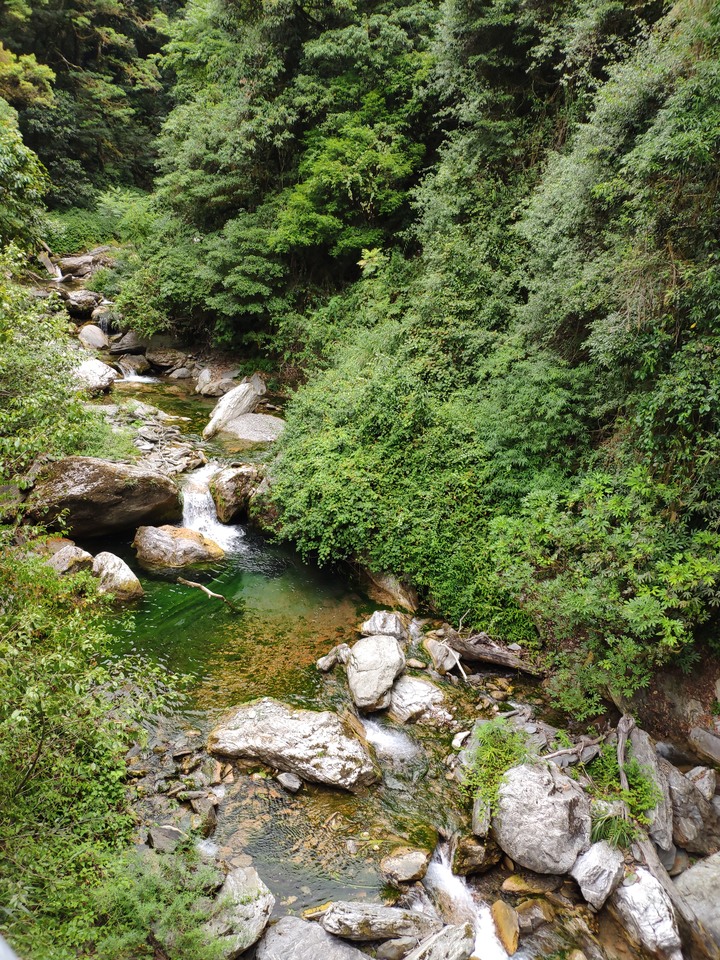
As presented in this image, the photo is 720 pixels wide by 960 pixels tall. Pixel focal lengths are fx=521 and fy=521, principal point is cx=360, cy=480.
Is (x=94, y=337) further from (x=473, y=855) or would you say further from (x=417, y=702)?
(x=473, y=855)

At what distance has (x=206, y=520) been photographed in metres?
11.4

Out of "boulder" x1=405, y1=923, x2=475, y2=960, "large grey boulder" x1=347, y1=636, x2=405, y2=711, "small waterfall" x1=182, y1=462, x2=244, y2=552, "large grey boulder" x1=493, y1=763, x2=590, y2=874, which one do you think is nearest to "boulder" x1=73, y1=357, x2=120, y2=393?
"small waterfall" x1=182, y1=462, x2=244, y2=552

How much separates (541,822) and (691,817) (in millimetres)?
1839

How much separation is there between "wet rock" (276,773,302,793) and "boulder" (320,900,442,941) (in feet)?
4.49

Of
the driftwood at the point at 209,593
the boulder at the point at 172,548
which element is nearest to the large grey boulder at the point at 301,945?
the driftwood at the point at 209,593

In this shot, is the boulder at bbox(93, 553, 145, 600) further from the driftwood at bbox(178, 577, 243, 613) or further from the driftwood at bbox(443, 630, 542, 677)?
the driftwood at bbox(443, 630, 542, 677)

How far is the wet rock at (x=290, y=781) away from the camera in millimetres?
6270

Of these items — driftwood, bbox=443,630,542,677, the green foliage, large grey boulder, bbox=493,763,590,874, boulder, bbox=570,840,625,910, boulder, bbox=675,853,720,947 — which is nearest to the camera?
boulder, bbox=675,853,720,947

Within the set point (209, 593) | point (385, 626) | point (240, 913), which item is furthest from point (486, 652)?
point (209, 593)

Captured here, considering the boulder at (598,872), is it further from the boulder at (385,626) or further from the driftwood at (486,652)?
the boulder at (385,626)

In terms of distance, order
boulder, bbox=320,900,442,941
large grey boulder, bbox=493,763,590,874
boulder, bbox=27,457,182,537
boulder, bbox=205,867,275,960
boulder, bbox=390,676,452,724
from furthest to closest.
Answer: boulder, bbox=27,457,182,537, boulder, bbox=390,676,452,724, large grey boulder, bbox=493,763,590,874, boulder, bbox=320,900,442,941, boulder, bbox=205,867,275,960

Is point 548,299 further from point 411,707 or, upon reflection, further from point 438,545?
point 411,707

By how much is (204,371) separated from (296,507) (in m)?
9.71

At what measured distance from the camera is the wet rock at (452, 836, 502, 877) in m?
5.67
